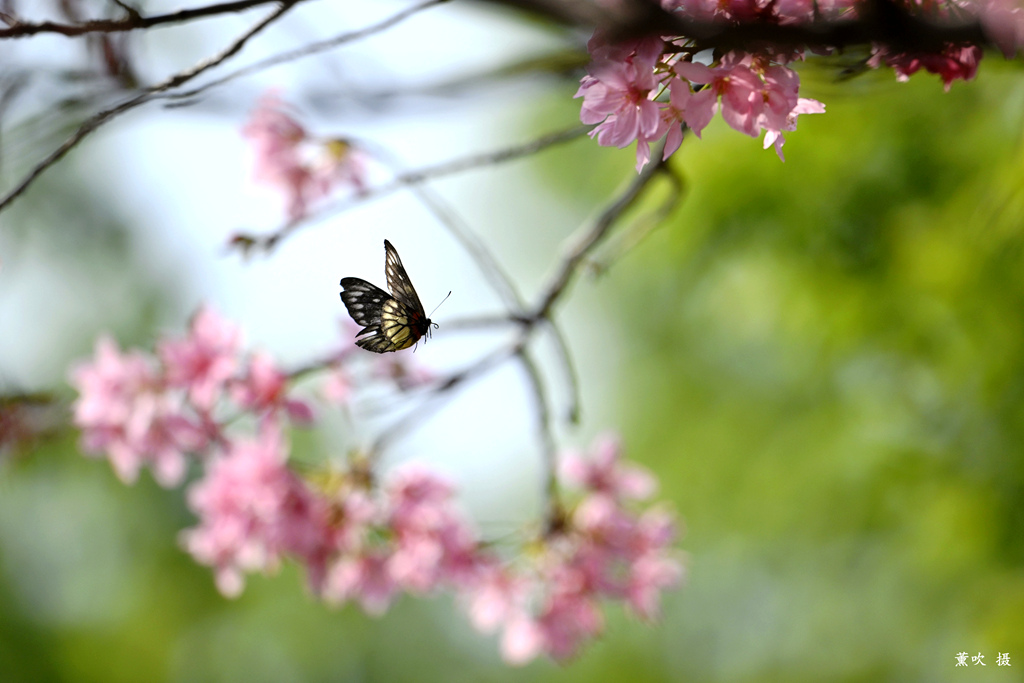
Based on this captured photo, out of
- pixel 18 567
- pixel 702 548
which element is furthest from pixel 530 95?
pixel 18 567

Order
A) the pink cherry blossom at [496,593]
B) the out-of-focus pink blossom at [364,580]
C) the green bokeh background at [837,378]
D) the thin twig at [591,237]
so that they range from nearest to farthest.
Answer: the thin twig at [591,237] < the out-of-focus pink blossom at [364,580] < the pink cherry blossom at [496,593] < the green bokeh background at [837,378]

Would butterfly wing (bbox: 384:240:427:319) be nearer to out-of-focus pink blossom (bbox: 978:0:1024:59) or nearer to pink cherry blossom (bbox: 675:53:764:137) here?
pink cherry blossom (bbox: 675:53:764:137)

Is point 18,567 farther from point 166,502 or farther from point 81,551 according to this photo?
point 166,502

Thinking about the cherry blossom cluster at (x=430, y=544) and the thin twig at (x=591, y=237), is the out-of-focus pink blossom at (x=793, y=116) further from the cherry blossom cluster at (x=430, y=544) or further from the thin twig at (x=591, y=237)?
the cherry blossom cluster at (x=430, y=544)

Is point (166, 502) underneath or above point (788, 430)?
above

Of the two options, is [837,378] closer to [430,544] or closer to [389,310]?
[430,544]

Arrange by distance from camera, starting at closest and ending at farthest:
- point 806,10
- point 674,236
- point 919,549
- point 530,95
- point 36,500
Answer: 1. point 806,10
2. point 530,95
3. point 919,549
4. point 674,236
5. point 36,500

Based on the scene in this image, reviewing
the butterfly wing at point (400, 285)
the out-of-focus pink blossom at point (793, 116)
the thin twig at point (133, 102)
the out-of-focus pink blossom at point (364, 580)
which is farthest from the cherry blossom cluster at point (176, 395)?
the out-of-focus pink blossom at point (793, 116)
